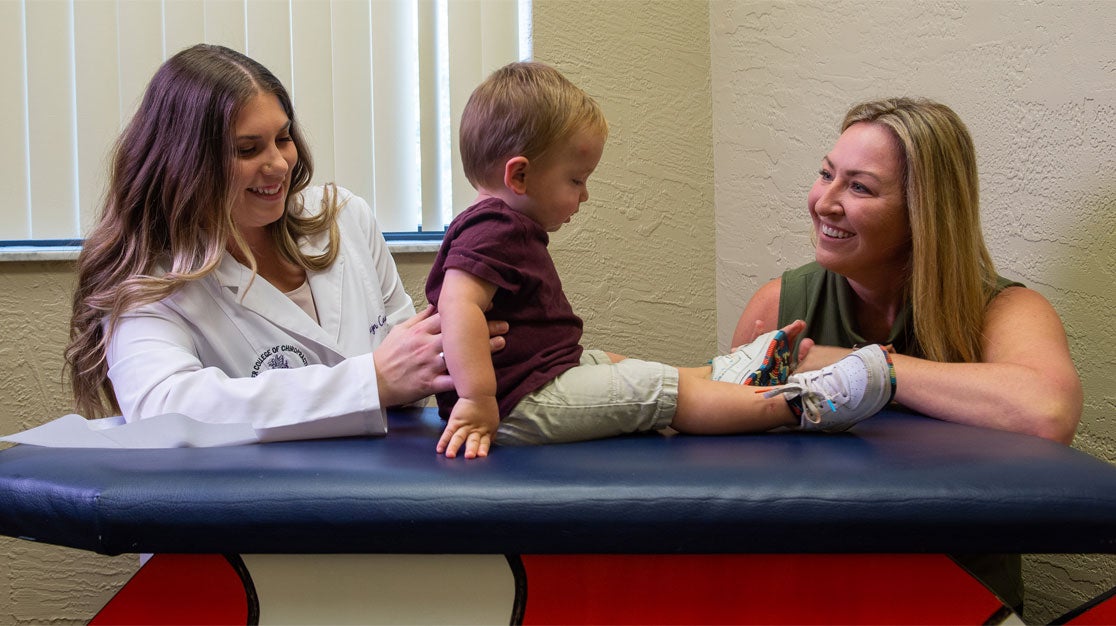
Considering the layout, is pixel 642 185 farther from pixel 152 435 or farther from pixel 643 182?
pixel 152 435

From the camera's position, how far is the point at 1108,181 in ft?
5.92

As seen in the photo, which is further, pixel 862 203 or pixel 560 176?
pixel 862 203

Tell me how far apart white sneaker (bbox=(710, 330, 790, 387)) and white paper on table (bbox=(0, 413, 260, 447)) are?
32.7 inches

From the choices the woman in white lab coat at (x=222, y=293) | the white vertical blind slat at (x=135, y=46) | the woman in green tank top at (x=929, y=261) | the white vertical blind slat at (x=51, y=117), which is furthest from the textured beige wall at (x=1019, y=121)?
the white vertical blind slat at (x=51, y=117)

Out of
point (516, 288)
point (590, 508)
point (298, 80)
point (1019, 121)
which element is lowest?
point (590, 508)

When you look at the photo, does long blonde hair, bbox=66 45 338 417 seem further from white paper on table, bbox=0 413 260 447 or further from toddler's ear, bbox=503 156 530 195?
toddler's ear, bbox=503 156 530 195

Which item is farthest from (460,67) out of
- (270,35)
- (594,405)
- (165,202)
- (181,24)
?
(594,405)

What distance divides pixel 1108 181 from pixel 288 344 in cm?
163

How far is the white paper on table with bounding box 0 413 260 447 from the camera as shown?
1.49 metres

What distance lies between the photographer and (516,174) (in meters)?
1.55

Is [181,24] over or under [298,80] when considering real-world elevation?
over

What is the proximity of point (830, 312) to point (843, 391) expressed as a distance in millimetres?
558

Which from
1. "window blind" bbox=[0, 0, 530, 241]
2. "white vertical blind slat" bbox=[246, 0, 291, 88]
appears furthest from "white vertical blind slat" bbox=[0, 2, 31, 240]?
"white vertical blind slat" bbox=[246, 0, 291, 88]

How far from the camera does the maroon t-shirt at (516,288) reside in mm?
1455
